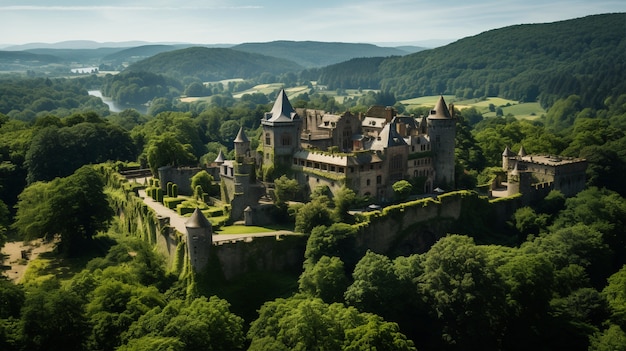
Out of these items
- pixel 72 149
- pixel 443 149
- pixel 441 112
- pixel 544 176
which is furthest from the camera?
pixel 72 149

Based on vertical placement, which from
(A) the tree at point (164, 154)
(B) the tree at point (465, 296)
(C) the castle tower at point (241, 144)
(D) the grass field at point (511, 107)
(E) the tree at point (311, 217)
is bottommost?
(B) the tree at point (465, 296)

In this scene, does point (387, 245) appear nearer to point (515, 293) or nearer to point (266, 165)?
point (515, 293)

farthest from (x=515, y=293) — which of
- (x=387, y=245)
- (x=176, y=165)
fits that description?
(x=176, y=165)

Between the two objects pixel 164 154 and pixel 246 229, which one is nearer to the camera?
pixel 246 229

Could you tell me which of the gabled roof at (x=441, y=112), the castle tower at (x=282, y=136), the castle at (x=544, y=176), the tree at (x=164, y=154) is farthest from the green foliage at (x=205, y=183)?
the castle at (x=544, y=176)

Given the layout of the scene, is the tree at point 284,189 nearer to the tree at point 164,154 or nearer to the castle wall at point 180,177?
the castle wall at point 180,177

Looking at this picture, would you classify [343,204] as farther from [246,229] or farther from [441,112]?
[441,112]

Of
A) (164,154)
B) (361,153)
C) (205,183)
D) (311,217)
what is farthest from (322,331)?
(164,154)
